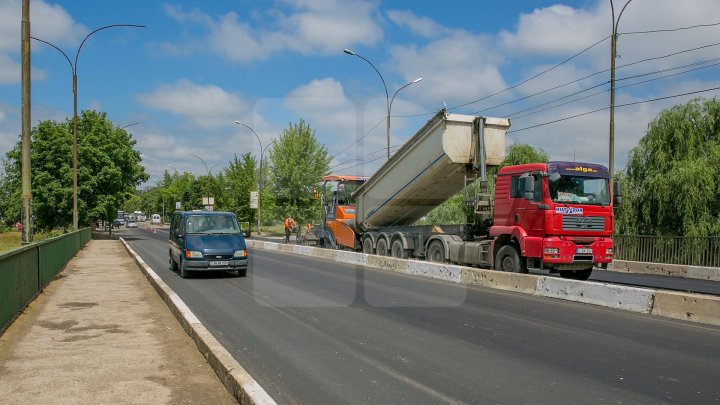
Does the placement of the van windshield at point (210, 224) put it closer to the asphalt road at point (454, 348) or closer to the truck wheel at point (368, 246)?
the asphalt road at point (454, 348)

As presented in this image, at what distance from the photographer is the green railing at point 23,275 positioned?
7.95m

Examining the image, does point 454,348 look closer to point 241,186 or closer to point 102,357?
point 102,357

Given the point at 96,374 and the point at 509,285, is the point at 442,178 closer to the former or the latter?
the point at 509,285

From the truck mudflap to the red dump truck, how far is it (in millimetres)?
23

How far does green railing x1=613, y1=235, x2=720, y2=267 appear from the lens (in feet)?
63.2

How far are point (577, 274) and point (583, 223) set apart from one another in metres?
2.01

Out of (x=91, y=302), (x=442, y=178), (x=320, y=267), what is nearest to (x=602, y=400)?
(x=91, y=302)

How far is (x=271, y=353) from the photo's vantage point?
6.89m

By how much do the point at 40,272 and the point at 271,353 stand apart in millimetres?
7656

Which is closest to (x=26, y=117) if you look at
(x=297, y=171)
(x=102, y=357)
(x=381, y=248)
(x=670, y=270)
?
(x=102, y=357)

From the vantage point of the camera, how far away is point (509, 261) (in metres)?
14.6

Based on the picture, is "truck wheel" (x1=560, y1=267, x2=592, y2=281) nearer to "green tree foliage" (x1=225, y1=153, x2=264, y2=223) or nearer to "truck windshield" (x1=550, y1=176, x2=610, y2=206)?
"truck windshield" (x1=550, y1=176, x2=610, y2=206)

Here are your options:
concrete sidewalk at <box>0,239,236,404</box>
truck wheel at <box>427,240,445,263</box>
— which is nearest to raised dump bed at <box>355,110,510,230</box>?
truck wheel at <box>427,240,445,263</box>

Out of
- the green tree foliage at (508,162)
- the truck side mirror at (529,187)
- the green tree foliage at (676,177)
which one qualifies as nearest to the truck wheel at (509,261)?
the truck side mirror at (529,187)
